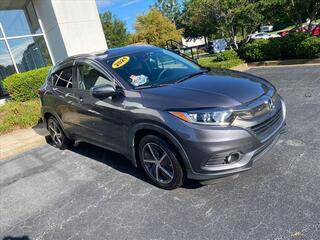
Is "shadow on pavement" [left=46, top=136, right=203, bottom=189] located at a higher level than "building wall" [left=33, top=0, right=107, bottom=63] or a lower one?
lower

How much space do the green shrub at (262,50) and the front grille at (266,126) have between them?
7.92m

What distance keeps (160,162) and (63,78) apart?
2.57m

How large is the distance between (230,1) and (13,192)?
12.4m

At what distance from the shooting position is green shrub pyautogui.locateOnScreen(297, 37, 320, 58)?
30.9ft

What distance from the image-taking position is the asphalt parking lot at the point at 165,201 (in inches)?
117

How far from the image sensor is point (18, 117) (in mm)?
8281

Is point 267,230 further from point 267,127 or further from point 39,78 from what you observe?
point 39,78

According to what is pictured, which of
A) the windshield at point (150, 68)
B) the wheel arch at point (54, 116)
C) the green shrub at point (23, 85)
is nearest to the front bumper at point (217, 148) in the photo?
the windshield at point (150, 68)

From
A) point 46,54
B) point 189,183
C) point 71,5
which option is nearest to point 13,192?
point 189,183

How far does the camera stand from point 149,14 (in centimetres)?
3581

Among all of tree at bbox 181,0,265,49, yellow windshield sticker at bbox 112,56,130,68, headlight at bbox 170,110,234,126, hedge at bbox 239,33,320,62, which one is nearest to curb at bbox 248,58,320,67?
hedge at bbox 239,33,320,62

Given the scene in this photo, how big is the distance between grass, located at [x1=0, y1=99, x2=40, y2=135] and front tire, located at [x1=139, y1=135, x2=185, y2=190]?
5334mm

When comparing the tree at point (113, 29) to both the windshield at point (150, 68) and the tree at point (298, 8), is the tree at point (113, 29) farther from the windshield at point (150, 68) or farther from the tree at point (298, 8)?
the windshield at point (150, 68)

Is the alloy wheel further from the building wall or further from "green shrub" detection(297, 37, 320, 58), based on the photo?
the building wall
